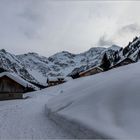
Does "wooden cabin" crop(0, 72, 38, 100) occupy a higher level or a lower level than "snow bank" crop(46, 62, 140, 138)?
higher

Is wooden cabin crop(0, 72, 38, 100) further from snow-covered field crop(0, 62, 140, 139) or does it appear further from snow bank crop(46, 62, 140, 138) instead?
snow bank crop(46, 62, 140, 138)

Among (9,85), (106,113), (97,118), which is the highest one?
(9,85)

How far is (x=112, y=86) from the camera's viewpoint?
14609 mm

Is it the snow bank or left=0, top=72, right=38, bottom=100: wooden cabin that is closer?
the snow bank

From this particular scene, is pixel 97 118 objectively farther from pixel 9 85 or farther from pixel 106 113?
pixel 9 85

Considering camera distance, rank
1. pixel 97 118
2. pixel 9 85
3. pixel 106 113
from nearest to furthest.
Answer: pixel 97 118 → pixel 106 113 → pixel 9 85

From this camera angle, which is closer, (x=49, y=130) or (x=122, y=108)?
(x=122, y=108)

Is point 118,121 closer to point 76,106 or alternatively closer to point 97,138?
point 97,138

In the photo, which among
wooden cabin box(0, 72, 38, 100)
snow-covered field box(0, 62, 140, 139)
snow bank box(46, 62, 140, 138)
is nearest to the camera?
snow bank box(46, 62, 140, 138)

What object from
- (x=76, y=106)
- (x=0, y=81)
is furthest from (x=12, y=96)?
(x=76, y=106)

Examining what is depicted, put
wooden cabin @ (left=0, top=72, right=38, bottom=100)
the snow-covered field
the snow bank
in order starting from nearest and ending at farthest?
the snow bank, the snow-covered field, wooden cabin @ (left=0, top=72, right=38, bottom=100)

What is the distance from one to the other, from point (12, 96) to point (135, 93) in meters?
28.7

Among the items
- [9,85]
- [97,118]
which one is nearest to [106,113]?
[97,118]

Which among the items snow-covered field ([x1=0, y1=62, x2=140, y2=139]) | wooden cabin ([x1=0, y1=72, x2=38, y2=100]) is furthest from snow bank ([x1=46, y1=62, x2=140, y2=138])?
wooden cabin ([x1=0, y1=72, x2=38, y2=100])
